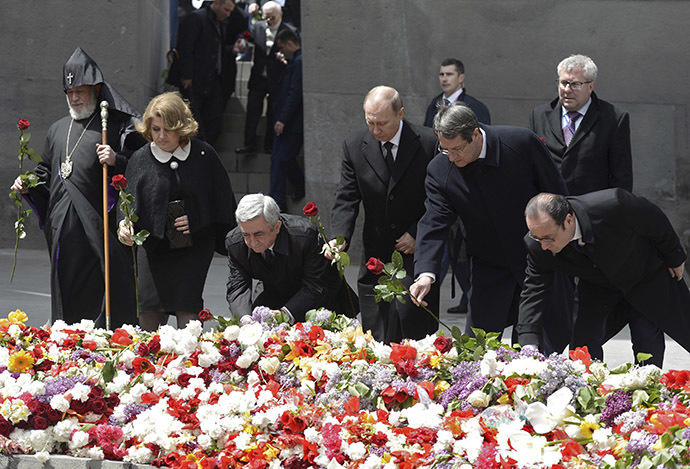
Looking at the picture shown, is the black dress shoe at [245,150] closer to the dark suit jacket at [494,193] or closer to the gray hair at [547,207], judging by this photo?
the dark suit jacket at [494,193]

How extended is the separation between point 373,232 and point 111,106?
1712mm

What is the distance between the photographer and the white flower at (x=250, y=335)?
4.32 meters

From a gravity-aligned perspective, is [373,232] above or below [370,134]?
below

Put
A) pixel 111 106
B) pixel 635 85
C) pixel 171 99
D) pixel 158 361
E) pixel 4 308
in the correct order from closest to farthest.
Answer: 1. pixel 158 361
2. pixel 171 99
3. pixel 111 106
4. pixel 4 308
5. pixel 635 85

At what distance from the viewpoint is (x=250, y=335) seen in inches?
171

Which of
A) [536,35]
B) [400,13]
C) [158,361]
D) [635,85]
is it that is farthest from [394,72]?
[158,361]

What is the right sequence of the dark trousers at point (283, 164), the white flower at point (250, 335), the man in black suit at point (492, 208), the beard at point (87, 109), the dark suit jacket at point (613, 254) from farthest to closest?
the dark trousers at point (283, 164)
the beard at point (87, 109)
the man in black suit at point (492, 208)
the dark suit jacket at point (613, 254)
the white flower at point (250, 335)

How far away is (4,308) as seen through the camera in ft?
27.1

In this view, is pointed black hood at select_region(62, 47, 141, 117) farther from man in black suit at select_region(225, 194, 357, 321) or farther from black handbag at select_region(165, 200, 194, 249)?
man in black suit at select_region(225, 194, 357, 321)

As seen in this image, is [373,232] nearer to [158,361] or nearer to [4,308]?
[158,361]

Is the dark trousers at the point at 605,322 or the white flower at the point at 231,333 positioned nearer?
the white flower at the point at 231,333

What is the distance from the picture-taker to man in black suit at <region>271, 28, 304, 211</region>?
35.7 ft

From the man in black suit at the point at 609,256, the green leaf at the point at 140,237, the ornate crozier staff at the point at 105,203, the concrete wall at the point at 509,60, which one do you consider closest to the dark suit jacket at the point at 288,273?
the green leaf at the point at 140,237

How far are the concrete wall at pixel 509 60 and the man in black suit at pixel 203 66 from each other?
121cm
